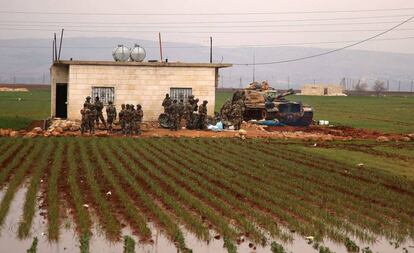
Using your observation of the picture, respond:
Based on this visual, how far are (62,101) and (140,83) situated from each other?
588 cm

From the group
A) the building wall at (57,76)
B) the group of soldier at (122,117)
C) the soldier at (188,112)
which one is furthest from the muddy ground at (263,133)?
the building wall at (57,76)

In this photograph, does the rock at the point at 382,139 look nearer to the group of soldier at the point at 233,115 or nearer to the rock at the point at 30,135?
the group of soldier at the point at 233,115

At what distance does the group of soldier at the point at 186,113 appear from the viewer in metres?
34.6

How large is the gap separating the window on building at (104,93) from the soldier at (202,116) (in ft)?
17.7

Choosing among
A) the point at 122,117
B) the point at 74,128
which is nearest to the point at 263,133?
the point at 122,117

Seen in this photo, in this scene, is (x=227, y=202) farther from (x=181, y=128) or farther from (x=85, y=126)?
(x=181, y=128)

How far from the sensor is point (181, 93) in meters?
38.3

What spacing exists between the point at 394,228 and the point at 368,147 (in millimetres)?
15784

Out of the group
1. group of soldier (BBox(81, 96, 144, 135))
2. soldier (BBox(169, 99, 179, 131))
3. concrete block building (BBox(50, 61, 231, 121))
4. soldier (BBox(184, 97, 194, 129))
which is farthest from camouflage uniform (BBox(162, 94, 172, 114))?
group of soldier (BBox(81, 96, 144, 135))

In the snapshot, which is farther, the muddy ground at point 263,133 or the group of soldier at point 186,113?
the group of soldier at point 186,113

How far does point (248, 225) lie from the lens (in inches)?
519

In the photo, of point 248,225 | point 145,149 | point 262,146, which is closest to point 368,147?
point 262,146

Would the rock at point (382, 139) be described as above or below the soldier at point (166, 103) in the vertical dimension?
below

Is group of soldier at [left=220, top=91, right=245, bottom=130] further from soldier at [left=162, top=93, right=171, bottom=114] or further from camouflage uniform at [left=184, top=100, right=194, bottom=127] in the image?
soldier at [left=162, top=93, right=171, bottom=114]
